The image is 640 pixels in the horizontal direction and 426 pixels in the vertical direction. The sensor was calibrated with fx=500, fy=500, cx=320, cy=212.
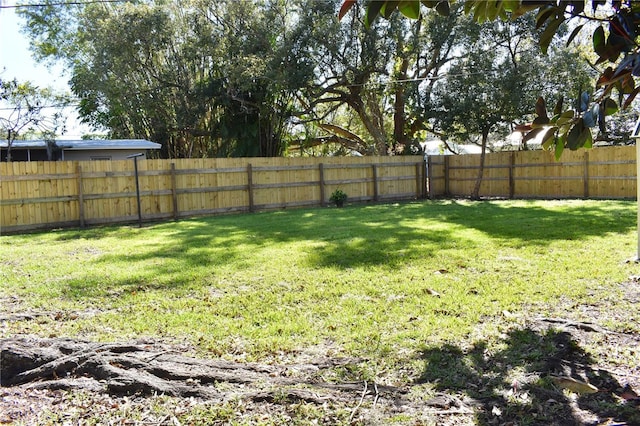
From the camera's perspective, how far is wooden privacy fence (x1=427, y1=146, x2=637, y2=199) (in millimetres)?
14078

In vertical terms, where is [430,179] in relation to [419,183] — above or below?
above

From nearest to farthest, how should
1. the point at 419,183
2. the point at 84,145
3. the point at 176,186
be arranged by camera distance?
the point at 176,186 < the point at 84,145 < the point at 419,183

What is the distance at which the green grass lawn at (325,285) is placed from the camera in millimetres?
3354

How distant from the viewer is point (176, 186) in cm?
1238

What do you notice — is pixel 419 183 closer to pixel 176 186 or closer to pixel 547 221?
pixel 547 221

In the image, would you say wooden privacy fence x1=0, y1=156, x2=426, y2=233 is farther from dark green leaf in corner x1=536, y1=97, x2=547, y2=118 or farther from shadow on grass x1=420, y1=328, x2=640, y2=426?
dark green leaf in corner x1=536, y1=97, x2=547, y2=118

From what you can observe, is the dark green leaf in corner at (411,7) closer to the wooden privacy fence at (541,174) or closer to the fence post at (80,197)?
the fence post at (80,197)

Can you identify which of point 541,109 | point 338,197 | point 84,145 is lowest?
point 338,197

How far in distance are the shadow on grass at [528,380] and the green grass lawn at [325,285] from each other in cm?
17

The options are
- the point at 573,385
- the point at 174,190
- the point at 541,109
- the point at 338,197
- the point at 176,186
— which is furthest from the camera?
the point at 338,197

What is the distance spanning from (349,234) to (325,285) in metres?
3.35

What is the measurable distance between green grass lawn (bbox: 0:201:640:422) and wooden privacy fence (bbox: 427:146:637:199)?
6.24m

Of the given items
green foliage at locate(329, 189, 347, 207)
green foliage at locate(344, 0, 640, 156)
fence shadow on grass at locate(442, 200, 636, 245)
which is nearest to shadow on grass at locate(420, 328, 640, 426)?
green foliage at locate(344, 0, 640, 156)

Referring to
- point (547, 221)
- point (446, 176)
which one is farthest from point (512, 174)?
point (547, 221)
